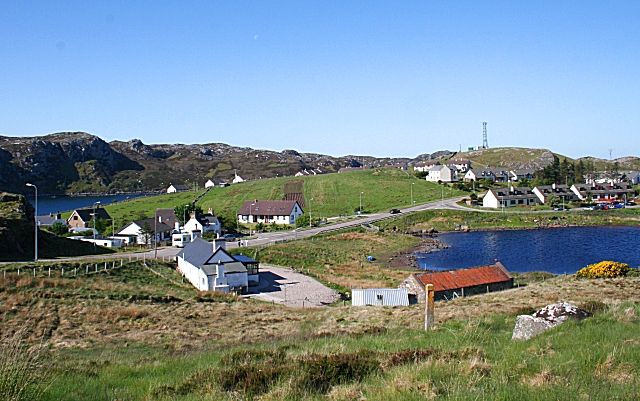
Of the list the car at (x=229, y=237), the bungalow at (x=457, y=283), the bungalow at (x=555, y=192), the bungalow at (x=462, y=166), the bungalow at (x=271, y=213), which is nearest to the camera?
the bungalow at (x=457, y=283)

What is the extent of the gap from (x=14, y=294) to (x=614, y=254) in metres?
64.2

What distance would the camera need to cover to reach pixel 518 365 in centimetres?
888

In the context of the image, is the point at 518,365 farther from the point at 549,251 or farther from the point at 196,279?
the point at 549,251

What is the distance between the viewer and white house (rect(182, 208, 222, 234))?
78562mm

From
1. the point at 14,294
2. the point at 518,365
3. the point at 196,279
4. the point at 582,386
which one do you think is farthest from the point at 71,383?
the point at 196,279

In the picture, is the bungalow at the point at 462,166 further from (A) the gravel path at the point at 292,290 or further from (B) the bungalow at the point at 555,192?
(A) the gravel path at the point at 292,290

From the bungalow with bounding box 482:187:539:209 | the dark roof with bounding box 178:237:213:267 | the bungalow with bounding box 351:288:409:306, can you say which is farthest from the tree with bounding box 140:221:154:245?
the bungalow with bounding box 482:187:539:209

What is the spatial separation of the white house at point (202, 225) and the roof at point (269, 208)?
1979 centimetres

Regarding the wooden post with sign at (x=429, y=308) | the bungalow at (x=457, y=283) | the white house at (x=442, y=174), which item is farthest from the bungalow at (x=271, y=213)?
the wooden post with sign at (x=429, y=308)

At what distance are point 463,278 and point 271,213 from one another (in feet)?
215


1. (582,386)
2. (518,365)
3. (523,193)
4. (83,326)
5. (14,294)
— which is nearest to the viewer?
(582,386)

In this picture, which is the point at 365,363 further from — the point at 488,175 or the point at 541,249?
the point at 488,175

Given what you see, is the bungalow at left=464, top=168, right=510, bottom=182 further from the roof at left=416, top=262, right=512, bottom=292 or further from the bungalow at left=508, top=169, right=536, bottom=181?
the roof at left=416, top=262, right=512, bottom=292

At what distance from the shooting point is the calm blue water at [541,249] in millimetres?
58719
